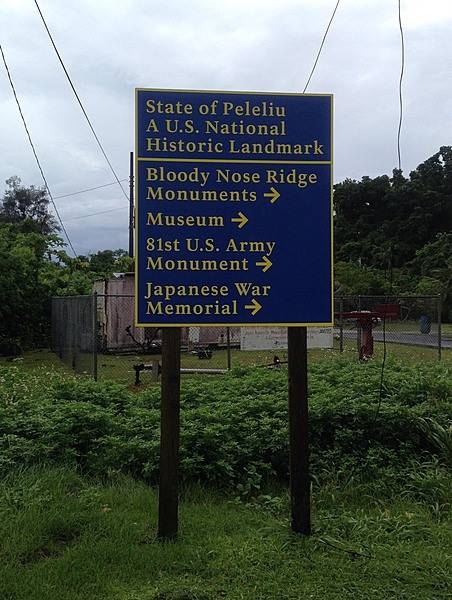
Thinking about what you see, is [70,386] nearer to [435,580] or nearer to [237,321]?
[237,321]

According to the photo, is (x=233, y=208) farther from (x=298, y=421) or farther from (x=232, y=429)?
(x=232, y=429)

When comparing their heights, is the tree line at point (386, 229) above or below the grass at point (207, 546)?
above

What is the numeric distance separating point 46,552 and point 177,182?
2359mm

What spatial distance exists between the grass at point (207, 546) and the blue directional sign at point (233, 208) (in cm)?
133

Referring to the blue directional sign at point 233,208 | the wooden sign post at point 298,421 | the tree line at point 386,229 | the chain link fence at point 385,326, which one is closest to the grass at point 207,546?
the wooden sign post at point 298,421

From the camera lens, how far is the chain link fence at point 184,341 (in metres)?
13.1

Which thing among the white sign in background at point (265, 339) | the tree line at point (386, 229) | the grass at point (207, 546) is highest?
the tree line at point (386, 229)

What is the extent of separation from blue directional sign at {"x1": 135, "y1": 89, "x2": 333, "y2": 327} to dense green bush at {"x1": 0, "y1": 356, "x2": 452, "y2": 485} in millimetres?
1573

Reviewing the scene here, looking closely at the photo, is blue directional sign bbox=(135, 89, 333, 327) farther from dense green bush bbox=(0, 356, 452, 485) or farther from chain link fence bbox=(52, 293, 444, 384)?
chain link fence bbox=(52, 293, 444, 384)

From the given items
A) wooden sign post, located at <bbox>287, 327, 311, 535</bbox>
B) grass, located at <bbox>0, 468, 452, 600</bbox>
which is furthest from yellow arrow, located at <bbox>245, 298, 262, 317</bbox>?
grass, located at <bbox>0, 468, 452, 600</bbox>

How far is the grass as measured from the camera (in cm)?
337

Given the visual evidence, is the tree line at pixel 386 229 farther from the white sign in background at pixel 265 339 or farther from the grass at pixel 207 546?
the grass at pixel 207 546

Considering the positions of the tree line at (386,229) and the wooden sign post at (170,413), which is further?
the tree line at (386,229)

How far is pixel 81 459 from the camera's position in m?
5.37
